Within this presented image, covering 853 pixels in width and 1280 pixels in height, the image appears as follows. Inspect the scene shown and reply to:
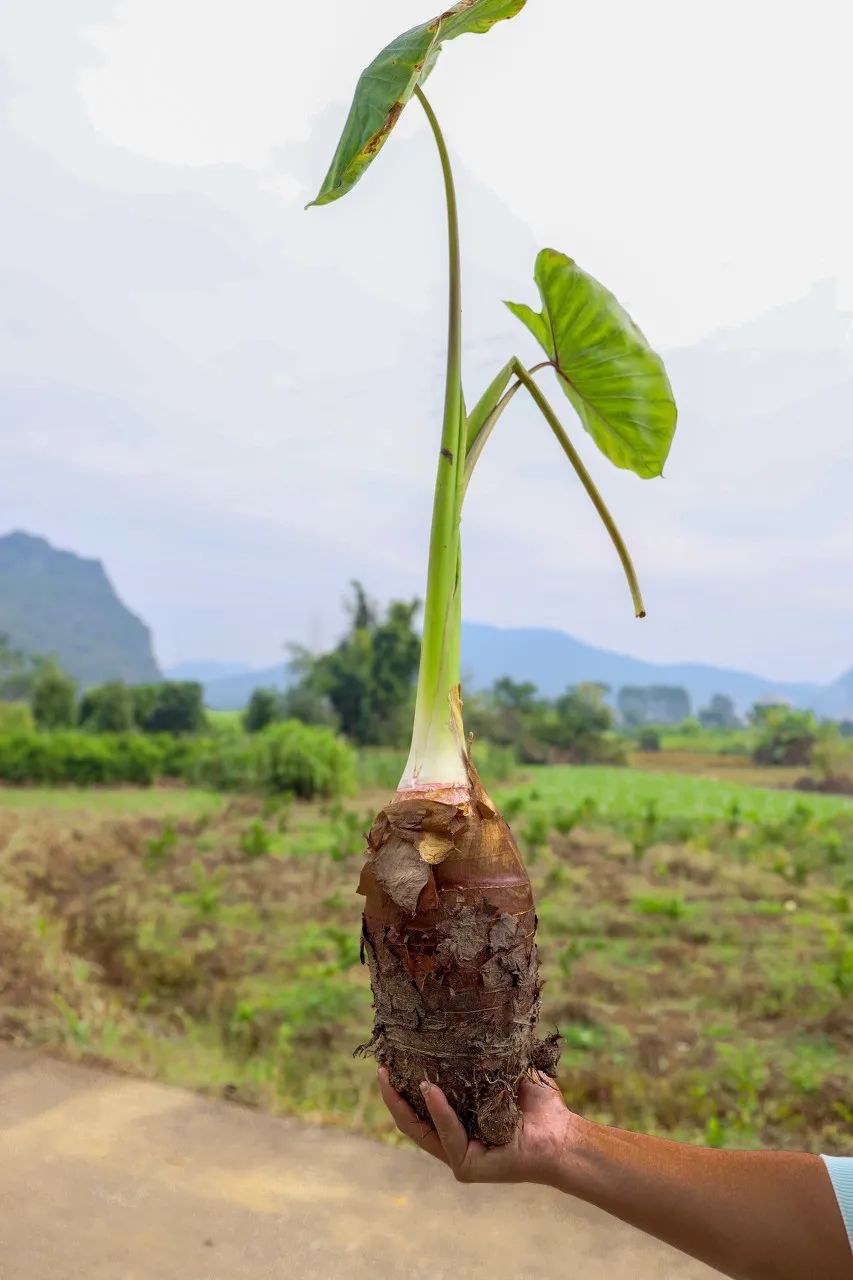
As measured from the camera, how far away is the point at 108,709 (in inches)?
539

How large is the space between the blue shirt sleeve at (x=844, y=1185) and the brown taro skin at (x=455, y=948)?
39 cm

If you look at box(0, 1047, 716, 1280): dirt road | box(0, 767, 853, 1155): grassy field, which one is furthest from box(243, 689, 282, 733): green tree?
box(0, 1047, 716, 1280): dirt road

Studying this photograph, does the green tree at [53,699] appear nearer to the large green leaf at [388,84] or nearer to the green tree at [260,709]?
the green tree at [260,709]

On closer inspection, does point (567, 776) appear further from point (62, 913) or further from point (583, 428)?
point (583, 428)

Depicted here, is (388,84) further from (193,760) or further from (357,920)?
(193,760)

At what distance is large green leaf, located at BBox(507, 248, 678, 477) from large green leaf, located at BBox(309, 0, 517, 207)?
0.32 metres

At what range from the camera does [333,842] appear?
23.7 ft

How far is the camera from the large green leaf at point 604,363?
1.51 meters

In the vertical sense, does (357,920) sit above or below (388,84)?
below

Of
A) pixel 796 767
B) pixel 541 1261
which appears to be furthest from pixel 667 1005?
pixel 796 767

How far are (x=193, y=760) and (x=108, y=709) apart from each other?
3.12 meters

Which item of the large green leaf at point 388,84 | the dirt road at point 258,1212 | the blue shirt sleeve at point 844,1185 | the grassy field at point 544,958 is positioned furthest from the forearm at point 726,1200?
the grassy field at point 544,958

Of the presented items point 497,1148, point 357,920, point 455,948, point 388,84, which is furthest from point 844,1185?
point 357,920

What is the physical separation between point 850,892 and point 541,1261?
13.5 feet
